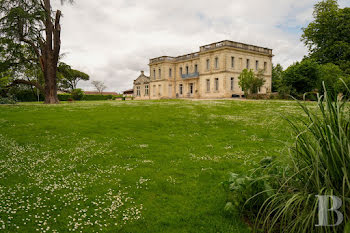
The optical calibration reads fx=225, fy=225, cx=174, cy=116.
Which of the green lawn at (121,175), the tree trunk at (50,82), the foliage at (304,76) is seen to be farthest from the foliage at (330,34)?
the tree trunk at (50,82)

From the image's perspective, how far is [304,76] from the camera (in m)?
34.2

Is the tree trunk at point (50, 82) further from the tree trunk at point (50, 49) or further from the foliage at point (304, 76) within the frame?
the foliage at point (304, 76)

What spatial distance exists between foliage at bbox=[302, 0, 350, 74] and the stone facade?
8596 millimetres

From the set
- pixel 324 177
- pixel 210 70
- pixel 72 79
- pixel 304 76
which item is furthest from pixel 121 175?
pixel 72 79

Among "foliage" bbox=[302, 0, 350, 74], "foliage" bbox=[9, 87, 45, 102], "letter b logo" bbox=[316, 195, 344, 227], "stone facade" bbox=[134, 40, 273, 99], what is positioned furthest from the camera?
"foliage" bbox=[9, 87, 45, 102]

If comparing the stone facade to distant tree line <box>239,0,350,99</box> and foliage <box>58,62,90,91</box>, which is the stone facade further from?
foliage <box>58,62,90,91</box>

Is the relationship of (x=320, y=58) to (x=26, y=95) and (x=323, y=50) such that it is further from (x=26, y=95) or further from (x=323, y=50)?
(x=26, y=95)

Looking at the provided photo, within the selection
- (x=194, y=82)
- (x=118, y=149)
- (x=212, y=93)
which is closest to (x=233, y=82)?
(x=212, y=93)

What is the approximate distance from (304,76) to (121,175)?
36.0 m

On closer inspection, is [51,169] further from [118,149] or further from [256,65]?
[256,65]

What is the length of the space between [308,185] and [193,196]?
234 centimetres

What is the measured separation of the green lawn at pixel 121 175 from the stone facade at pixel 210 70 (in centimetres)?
3389

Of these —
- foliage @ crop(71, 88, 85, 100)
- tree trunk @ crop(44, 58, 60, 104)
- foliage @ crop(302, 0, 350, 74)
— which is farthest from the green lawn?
foliage @ crop(71, 88, 85, 100)

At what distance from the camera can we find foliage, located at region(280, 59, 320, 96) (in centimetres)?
3366
